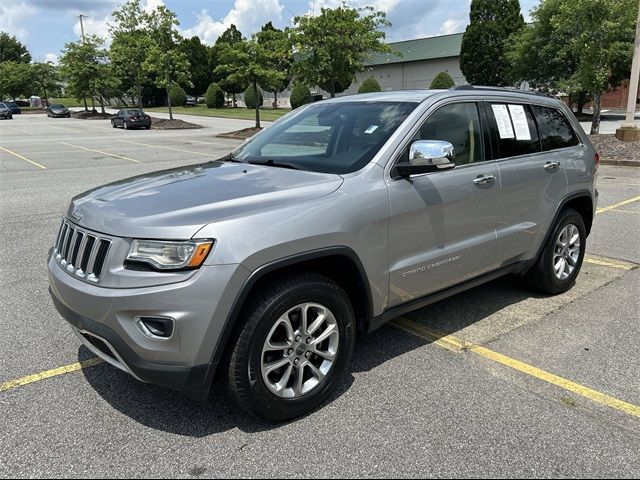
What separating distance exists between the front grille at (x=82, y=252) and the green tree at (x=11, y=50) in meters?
113

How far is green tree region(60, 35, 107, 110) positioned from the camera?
4347cm

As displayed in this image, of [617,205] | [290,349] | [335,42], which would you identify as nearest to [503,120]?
[290,349]

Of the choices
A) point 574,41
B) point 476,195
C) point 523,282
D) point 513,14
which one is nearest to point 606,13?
point 574,41

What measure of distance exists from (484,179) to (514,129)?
72 centimetres

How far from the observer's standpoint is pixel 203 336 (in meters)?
2.52

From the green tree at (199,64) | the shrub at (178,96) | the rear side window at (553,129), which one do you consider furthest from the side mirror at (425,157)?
the green tree at (199,64)

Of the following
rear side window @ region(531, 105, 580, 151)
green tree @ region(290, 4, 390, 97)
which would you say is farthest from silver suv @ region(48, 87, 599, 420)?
green tree @ region(290, 4, 390, 97)

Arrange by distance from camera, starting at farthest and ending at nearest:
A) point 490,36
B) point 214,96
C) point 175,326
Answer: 1. point 214,96
2. point 490,36
3. point 175,326

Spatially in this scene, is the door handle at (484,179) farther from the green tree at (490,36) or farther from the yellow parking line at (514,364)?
the green tree at (490,36)

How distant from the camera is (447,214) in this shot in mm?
3537

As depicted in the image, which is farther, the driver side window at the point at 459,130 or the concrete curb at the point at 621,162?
the concrete curb at the point at 621,162

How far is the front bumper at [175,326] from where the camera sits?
8.09ft

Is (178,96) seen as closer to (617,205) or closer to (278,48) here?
(278,48)

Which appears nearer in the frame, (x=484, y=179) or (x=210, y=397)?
(x=210, y=397)
